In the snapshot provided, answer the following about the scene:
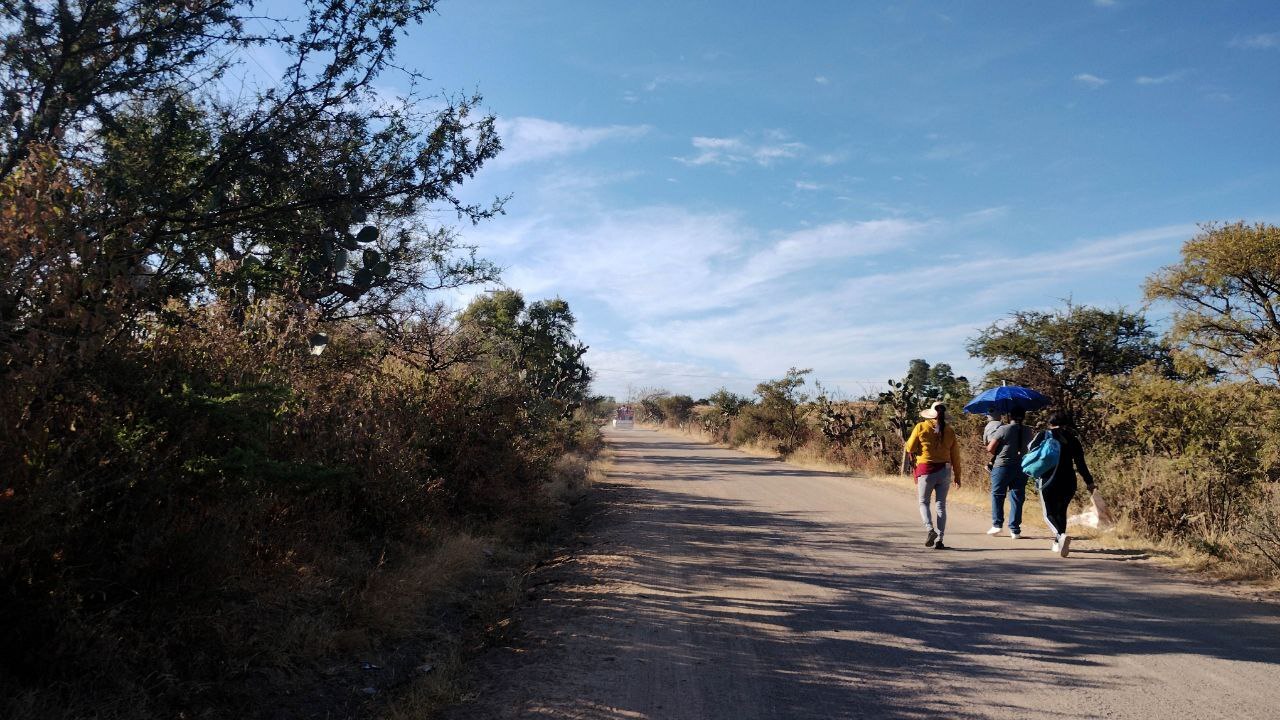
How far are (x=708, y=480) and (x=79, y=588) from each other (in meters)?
15.2

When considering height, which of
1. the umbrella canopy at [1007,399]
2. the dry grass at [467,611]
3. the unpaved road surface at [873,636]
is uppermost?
the umbrella canopy at [1007,399]

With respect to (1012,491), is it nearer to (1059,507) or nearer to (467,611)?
(1059,507)

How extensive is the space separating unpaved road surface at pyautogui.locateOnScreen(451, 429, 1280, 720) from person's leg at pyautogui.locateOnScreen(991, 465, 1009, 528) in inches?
10.9

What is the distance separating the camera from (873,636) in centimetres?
526

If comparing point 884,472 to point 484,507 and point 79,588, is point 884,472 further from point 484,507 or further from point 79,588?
point 79,588

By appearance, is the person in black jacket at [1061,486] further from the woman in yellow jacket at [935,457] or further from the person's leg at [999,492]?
the woman in yellow jacket at [935,457]

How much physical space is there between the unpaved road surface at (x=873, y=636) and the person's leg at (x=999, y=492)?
0.91 ft

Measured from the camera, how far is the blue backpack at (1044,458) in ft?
27.5

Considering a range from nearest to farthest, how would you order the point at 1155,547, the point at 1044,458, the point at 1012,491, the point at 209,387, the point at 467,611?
the point at 209,387 → the point at 467,611 → the point at 1155,547 → the point at 1044,458 → the point at 1012,491

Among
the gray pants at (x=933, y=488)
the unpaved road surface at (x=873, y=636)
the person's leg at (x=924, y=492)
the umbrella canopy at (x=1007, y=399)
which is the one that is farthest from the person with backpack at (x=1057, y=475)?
the umbrella canopy at (x=1007, y=399)

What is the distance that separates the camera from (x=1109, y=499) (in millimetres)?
9664

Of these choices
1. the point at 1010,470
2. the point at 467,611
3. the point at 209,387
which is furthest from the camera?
the point at 1010,470

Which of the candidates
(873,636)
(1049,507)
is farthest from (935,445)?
(873,636)

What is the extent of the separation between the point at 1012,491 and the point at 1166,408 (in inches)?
89.2
